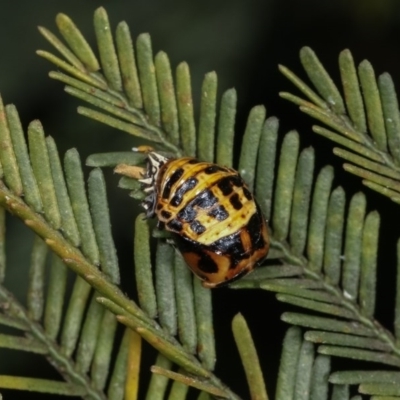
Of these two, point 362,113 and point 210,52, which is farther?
point 210,52

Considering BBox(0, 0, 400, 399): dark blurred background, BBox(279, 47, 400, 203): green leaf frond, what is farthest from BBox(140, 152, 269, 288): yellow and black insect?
BBox(0, 0, 400, 399): dark blurred background

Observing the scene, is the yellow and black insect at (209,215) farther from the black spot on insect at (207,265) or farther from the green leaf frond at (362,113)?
the green leaf frond at (362,113)

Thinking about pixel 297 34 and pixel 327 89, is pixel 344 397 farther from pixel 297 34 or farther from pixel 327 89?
pixel 297 34

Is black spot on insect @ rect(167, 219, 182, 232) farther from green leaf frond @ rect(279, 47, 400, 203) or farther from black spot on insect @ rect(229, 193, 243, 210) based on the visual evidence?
green leaf frond @ rect(279, 47, 400, 203)

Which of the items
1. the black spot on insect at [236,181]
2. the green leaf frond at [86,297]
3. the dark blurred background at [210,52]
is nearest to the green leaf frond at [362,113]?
the black spot on insect at [236,181]

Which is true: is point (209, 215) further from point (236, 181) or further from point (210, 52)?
point (210, 52)

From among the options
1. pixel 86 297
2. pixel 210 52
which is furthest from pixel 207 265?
pixel 210 52

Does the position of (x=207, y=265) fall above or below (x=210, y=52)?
below
